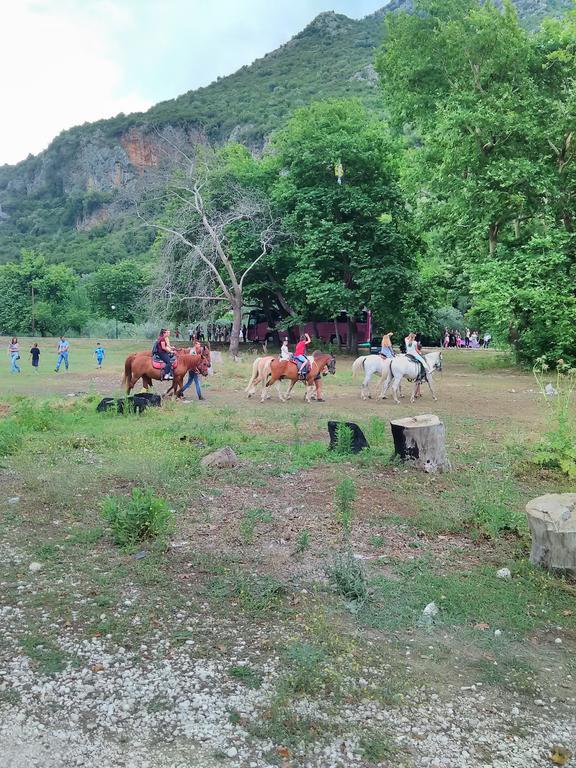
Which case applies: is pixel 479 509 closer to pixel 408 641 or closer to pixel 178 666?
pixel 408 641

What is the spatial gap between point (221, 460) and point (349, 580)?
409cm

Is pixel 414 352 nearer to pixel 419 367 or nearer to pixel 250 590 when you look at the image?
pixel 419 367

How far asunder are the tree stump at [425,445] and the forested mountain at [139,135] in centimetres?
7850

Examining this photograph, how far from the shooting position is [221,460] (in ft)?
28.5

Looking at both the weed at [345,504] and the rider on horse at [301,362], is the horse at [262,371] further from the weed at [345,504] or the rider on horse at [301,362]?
the weed at [345,504]

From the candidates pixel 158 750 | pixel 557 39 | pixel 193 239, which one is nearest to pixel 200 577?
pixel 158 750

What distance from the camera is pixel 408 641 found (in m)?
4.21

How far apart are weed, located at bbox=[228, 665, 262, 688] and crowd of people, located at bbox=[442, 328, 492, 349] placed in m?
43.6

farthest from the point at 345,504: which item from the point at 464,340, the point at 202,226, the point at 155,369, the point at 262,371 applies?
the point at 464,340

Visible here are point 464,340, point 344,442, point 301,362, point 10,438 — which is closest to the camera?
point 344,442

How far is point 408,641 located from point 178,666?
1.49m

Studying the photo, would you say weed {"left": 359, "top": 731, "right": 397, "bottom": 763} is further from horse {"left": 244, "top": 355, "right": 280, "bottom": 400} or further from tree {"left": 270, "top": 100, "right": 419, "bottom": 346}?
tree {"left": 270, "top": 100, "right": 419, "bottom": 346}

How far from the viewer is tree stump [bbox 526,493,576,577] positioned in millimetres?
5176

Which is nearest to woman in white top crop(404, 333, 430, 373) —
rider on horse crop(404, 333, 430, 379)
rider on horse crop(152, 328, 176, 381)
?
rider on horse crop(404, 333, 430, 379)
